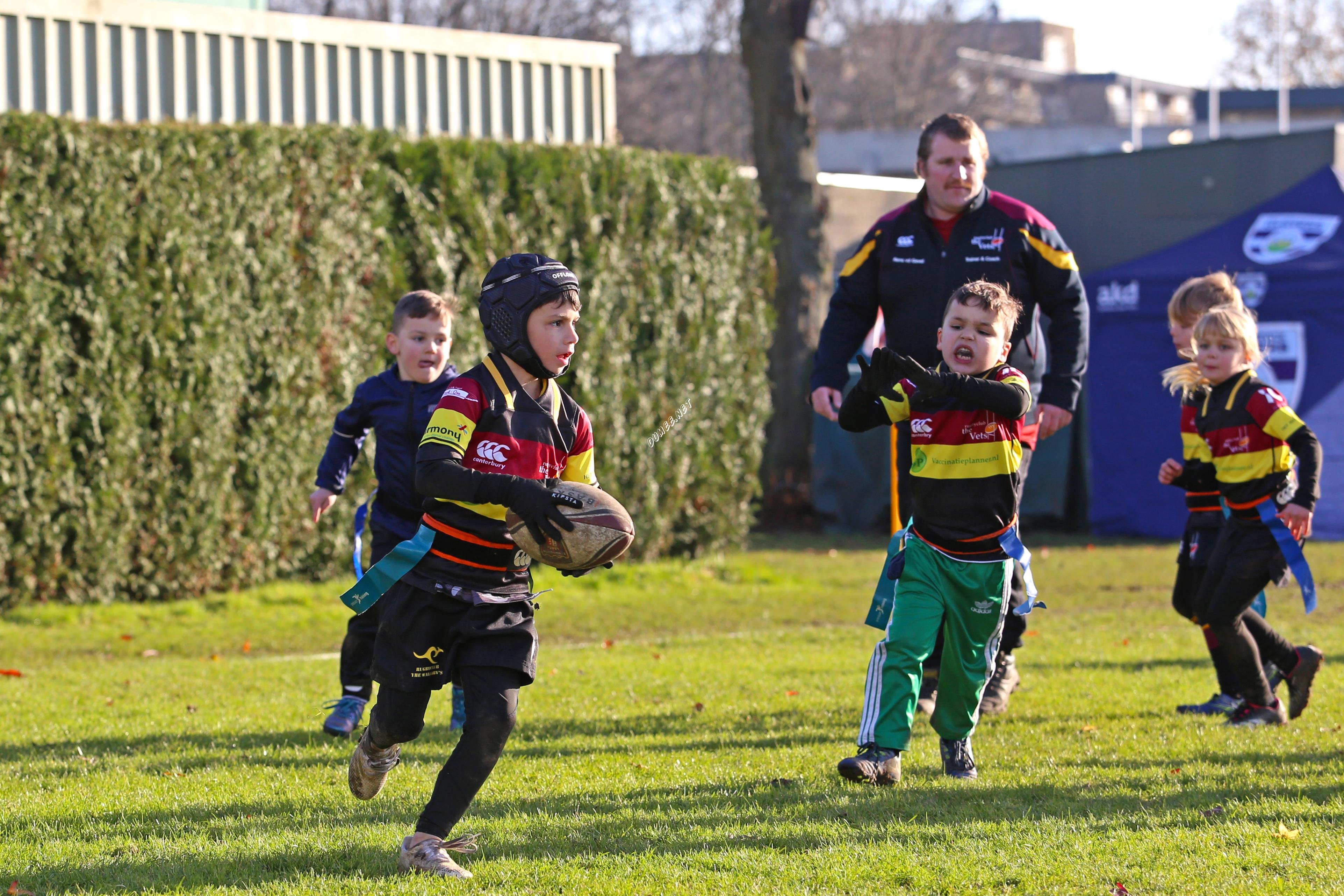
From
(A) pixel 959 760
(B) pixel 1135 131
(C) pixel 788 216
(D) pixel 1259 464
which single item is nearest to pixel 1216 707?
(D) pixel 1259 464

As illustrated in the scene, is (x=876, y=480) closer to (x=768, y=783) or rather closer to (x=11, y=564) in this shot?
(x=11, y=564)

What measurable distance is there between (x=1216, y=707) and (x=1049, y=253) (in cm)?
220

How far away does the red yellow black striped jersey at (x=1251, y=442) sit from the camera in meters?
6.23

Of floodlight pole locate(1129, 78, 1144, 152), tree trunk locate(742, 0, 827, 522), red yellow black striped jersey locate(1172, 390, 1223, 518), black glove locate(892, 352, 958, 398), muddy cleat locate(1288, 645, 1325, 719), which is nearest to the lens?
black glove locate(892, 352, 958, 398)

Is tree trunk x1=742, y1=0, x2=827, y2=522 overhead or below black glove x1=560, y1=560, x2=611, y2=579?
overhead

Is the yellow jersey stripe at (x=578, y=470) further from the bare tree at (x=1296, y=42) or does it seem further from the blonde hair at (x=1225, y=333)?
the bare tree at (x=1296, y=42)

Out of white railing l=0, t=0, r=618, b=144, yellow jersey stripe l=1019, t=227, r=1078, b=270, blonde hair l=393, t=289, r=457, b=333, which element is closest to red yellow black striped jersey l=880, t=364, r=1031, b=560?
yellow jersey stripe l=1019, t=227, r=1078, b=270

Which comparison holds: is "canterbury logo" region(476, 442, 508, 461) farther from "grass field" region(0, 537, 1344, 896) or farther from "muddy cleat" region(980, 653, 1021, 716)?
"muddy cleat" region(980, 653, 1021, 716)

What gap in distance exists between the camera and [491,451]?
417 centimetres

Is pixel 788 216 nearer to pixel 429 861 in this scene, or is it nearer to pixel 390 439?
pixel 390 439

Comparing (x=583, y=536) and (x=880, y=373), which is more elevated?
(x=880, y=373)

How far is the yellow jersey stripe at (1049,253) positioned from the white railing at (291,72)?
6.67m

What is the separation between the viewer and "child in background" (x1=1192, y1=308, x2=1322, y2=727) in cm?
616

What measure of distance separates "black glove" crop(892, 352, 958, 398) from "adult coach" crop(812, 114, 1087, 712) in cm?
111
